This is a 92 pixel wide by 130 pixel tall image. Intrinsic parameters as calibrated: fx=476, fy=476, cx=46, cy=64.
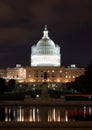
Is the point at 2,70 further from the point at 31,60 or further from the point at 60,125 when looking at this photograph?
the point at 60,125

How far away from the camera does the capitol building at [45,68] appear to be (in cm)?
15612

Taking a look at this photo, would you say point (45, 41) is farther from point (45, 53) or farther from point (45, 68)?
point (45, 68)

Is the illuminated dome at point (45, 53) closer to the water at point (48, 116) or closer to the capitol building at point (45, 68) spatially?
the capitol building at point (45, 68)

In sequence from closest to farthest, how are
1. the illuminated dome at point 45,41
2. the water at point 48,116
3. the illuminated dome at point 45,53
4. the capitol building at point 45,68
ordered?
the water at point 48,116 < the illuminated dome at point 45,41 < the illuminated dome at point 45,53 < the capitol building at point 45,68

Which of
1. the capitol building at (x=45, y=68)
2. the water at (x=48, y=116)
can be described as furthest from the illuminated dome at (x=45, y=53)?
the water at (x=48, y=116)

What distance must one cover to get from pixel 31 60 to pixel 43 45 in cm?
1262

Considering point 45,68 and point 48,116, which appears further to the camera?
point 45,68

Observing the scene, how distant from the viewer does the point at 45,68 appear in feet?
516

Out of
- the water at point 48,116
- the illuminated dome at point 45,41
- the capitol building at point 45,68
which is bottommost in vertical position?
the water at point 48,116

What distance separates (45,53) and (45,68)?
517cm

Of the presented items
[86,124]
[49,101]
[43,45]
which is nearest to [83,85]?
[49,101]

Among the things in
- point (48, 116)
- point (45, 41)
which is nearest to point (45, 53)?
point (45, 41)

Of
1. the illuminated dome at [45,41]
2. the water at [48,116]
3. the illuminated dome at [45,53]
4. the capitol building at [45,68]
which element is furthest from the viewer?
the capitol building at [45,68]

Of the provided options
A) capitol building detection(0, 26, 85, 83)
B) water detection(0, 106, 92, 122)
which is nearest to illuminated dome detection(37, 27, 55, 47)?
capitol building detection(0, 26, 85, 83)
